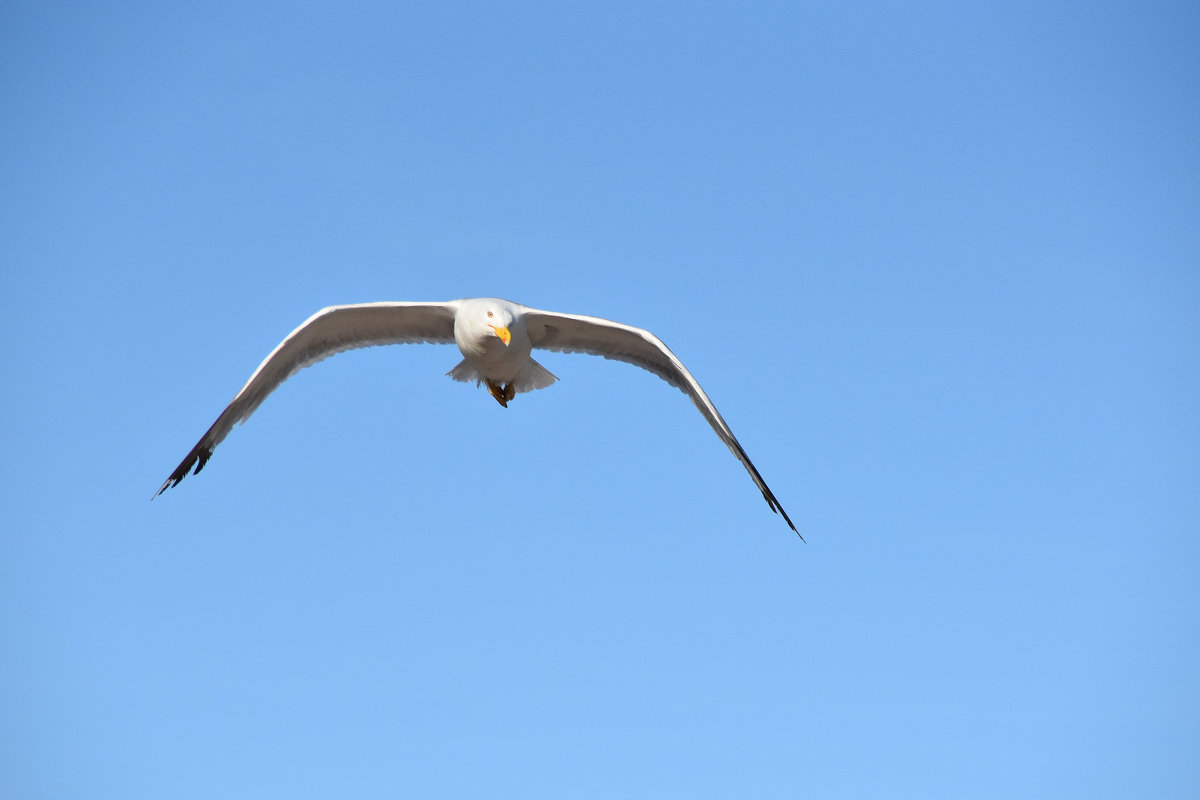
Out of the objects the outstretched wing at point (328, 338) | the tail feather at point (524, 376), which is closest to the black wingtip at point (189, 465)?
the outstretched wing at point (328, 338)

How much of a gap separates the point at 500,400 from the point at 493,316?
1.65 m

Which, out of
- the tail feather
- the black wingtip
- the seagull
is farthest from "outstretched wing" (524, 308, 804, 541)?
the black wingtip

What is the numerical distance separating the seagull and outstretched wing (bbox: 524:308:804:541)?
11mm

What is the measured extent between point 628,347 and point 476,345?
6.71 ft

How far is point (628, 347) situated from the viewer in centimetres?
1289

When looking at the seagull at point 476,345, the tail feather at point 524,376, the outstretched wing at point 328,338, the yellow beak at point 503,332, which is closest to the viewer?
the yellow beak at point 503,332

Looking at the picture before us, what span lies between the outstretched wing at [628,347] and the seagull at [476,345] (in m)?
0.01

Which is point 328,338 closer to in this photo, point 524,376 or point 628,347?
point 524,376

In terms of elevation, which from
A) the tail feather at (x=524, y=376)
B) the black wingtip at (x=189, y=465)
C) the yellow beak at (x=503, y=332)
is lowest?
the black wingtip at (x=189, y=465)

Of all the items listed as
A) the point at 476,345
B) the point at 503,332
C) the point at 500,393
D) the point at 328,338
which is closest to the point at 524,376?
the point at 500,393

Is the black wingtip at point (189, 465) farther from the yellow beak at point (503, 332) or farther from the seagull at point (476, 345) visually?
the yellow beak at point (503, 332)

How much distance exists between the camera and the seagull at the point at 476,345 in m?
11.9

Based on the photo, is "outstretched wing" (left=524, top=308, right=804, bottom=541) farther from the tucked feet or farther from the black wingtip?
the black wingtip

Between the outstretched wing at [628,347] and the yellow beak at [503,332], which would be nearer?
the yellow beak at [503,332]
